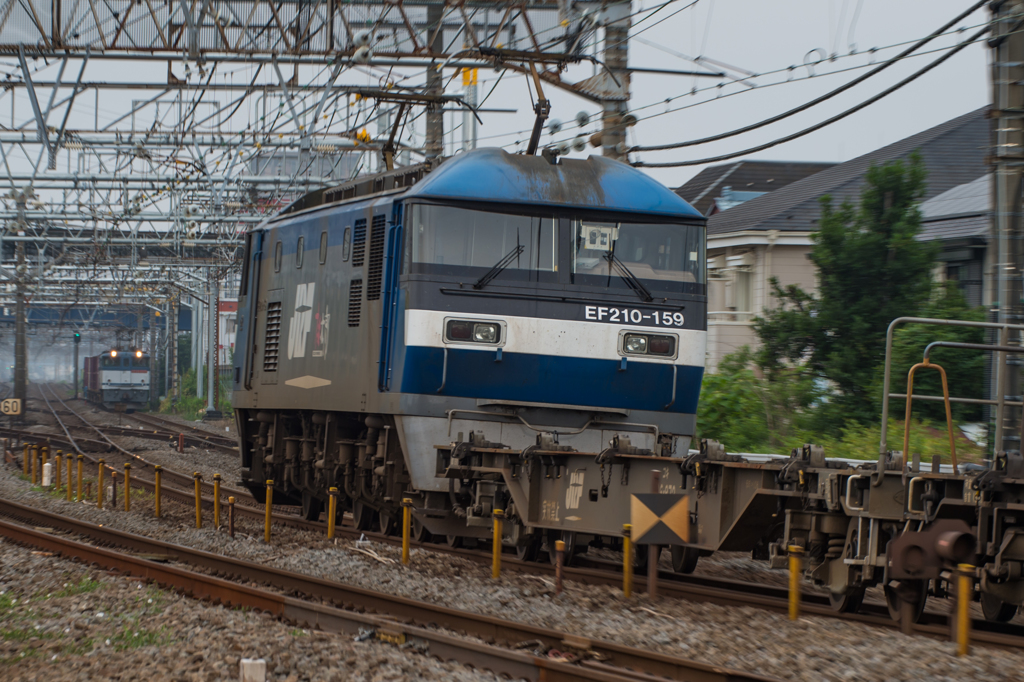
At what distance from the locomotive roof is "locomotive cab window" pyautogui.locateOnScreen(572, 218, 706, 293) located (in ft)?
0.58

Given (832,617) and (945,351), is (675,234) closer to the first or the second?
(832,617)

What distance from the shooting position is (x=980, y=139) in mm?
30875

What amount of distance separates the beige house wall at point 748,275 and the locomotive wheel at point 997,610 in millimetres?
18034

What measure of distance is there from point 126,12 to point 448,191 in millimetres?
8899

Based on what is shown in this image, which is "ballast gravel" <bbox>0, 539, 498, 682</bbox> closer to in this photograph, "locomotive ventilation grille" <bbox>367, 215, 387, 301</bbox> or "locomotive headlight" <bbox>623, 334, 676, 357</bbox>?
"locomotive ventilation grille" <bbox>367, 215, 387, 301</bbox>

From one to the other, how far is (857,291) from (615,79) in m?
7.69

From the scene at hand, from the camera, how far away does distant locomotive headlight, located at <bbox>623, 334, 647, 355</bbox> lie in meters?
11.1

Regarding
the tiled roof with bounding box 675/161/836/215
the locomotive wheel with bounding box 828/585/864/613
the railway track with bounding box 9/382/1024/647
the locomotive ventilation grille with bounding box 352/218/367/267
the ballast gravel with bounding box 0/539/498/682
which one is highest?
the tiled roof with bounding box 675/161/836/215

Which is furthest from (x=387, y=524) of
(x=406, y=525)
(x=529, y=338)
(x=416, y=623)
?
(x=416, y=623)

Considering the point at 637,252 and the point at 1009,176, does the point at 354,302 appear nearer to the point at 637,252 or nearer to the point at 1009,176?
the point at 637,252

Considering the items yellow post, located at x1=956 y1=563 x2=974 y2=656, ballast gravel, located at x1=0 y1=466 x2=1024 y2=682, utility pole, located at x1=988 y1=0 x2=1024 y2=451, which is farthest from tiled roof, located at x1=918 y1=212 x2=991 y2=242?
yellow post, located at x1=956 y1=563 x2=974 y2=656

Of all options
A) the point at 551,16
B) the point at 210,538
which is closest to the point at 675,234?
the point at 210,538

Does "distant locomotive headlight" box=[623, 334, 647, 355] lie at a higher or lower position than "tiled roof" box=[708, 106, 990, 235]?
lower

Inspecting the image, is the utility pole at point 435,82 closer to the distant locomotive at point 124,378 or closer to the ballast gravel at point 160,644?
the ballast gravel at point 160,644
